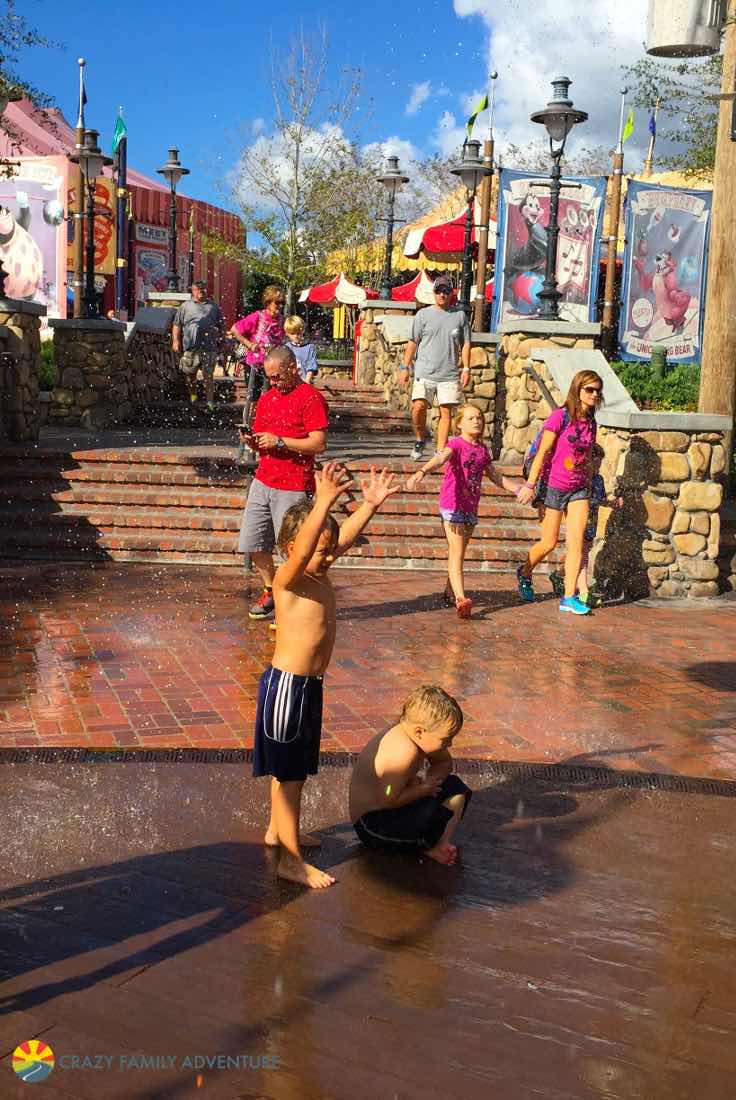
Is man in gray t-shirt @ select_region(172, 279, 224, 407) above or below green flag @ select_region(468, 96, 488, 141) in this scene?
below

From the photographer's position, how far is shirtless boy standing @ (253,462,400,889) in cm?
394

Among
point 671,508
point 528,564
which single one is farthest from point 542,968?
point 671,508

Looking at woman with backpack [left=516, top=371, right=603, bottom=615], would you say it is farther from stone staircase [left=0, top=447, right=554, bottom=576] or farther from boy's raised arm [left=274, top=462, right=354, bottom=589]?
boy's raised arm [left=274, top=462, right=354, bottom=589]

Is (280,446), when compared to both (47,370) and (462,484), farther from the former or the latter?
(47,370)

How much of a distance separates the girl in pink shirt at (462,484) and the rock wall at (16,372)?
5.51 meters

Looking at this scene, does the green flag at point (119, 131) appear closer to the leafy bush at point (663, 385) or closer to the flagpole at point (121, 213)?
the flagpole at point (121, 213)

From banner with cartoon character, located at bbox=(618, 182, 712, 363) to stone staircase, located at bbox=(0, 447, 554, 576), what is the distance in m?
9.55

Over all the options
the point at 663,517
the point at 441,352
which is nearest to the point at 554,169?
the point at 441,352

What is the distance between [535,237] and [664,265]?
7.62ft

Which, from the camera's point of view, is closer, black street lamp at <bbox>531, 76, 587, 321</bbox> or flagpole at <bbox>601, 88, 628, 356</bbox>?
black street lamp at <bbox>531, 76, 587, 321</bbox>

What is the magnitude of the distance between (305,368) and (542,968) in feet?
27.9

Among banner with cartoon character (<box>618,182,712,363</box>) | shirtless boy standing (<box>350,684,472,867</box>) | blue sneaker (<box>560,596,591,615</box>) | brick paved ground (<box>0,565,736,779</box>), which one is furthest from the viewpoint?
banner with cartoon character (<box>618,182,712,363</box>)

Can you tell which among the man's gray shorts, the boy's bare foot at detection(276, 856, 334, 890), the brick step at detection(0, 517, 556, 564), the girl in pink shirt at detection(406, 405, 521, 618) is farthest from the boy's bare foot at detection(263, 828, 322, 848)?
the brick step at detection(0, 517, 556, 564)

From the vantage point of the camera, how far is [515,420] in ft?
41.5
